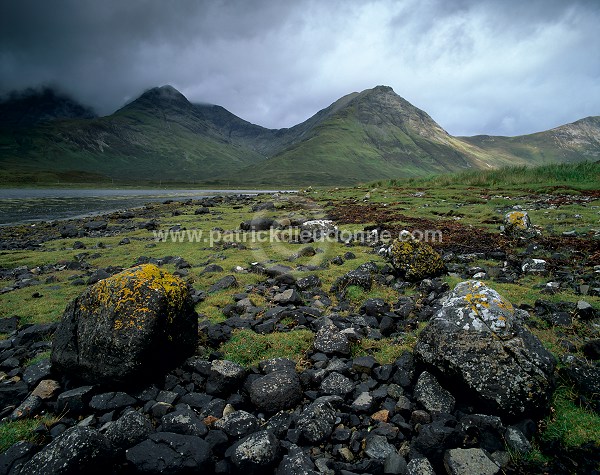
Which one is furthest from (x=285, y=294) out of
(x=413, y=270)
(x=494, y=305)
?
(x=494, y=305)

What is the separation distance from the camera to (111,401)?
18.6 feet

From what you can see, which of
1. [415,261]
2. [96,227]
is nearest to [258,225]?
[415,261]

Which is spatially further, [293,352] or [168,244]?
[168,244]

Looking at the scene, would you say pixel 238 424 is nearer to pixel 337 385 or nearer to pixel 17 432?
pixel 337 385

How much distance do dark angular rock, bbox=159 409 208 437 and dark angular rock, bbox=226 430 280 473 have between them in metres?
0.63

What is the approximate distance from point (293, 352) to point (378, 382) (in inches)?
80.2

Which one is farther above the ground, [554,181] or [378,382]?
[554,181]

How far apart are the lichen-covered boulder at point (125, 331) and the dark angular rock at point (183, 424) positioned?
128 centimetres

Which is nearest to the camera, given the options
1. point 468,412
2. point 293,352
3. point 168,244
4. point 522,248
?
point 468,412

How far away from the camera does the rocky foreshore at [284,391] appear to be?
14.5 feet

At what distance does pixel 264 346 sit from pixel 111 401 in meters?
3.06

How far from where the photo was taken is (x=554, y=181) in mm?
35812

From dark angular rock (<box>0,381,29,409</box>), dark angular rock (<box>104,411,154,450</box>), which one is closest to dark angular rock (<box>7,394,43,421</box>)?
dark angular rock (<box>0,381,29,409</box>)

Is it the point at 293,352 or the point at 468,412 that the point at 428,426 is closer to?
the point at 468,412
